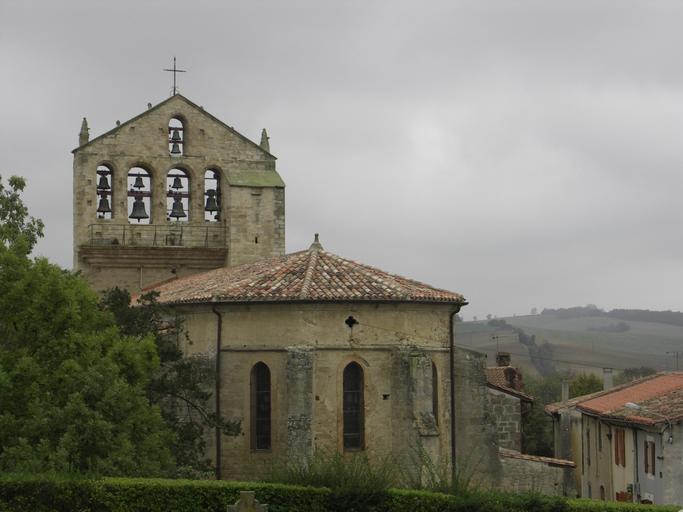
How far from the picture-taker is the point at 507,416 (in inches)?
1411

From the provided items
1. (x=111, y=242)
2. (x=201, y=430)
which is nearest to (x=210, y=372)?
(x=201, y=430)

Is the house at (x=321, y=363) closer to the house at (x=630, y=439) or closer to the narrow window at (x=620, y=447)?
the house at (x=630, y=439)

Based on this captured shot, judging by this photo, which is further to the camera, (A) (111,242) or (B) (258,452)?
(A) (111,242)

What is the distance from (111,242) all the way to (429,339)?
15669 mm

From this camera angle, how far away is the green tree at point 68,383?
24672 millimetres

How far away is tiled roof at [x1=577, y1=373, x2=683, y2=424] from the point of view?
36684mm

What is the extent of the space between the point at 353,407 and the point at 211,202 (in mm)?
15019

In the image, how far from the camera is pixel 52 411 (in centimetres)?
2488

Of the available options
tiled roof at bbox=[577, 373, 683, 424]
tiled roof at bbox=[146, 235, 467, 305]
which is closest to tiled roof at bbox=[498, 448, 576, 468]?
tiled roof at bbox=[577, 373, 683, 424]

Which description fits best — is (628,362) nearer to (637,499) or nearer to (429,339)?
(637,499)

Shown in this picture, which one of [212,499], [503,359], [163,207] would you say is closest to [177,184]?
[163,207]

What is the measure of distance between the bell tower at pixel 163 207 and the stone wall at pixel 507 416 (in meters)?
10.3

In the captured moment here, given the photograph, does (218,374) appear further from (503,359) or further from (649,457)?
(503,359)

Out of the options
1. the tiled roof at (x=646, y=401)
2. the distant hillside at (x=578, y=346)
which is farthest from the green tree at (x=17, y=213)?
the distant hillside at (x=578, y=346)
